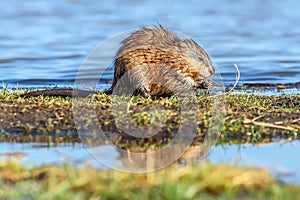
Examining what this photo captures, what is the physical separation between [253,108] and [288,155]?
125 cm

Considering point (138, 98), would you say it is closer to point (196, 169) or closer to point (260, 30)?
point (196, 169)

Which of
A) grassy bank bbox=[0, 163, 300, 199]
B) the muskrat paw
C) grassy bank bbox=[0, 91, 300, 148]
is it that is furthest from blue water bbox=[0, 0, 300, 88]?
grassy bank bbox=[0, 163, 300, 199]

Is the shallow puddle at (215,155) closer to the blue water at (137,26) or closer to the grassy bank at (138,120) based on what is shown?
the grassy bank at (138,120)

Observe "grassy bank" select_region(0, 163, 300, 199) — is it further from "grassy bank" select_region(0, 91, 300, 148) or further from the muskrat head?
the muskrat head

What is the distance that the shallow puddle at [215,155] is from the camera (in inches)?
195

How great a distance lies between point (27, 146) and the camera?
18.2ft

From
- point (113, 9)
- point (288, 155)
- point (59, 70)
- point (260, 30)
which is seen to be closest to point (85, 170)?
point (288, 155)

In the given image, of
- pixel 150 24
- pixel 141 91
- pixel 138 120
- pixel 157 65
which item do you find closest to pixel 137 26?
pixel 150 24

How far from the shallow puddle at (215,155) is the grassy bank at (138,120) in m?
0.18

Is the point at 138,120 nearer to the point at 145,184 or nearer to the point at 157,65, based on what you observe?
the point at 145,184

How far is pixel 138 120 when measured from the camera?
590 centimetres

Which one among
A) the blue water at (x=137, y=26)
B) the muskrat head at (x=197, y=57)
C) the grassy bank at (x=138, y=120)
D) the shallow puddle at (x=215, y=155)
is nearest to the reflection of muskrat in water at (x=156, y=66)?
the muskrat head at (x=197, y=57)

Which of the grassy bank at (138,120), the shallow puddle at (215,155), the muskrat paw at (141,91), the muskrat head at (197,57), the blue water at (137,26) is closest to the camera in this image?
the shallow puddle at (215,155)

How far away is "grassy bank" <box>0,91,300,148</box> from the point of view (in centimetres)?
→ 579
